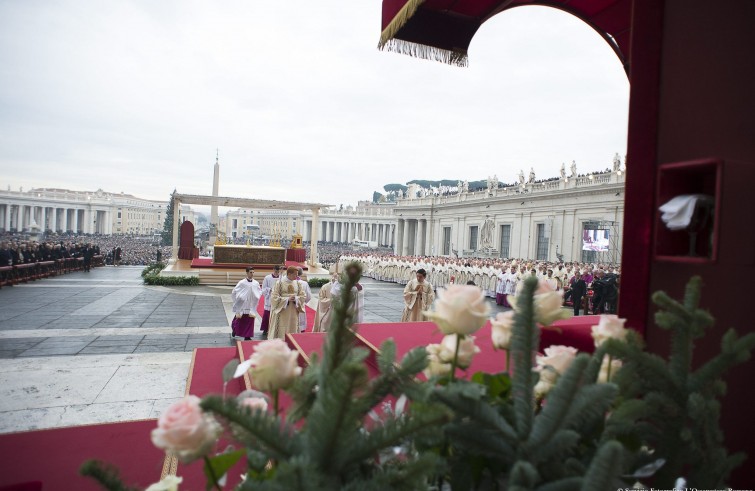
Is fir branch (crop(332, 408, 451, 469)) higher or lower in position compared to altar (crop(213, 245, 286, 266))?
higher

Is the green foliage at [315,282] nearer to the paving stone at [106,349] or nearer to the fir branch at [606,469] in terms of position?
the paving stone at [106,349]

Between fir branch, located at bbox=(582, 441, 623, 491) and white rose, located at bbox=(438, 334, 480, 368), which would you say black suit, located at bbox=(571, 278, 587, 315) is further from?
fir branch, located at bbox=(582, 441, 623, 491)

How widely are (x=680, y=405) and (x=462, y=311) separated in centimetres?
70

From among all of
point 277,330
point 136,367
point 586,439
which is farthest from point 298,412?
point 277,330

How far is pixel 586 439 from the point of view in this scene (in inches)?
44.8

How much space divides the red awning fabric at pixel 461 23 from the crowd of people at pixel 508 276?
772 centimetres

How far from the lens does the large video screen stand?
25670mm

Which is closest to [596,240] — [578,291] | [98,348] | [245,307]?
[578,291]

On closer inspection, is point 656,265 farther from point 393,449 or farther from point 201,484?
point 201,484

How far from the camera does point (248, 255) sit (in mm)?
23406

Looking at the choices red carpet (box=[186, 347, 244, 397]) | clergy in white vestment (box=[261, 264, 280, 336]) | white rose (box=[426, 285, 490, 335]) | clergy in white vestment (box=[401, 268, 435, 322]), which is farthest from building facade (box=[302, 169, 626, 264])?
white rose (box=[426, 285, 490, 335])

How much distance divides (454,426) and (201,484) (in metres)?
2.58

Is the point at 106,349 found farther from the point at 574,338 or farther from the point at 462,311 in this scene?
the point at 462,311

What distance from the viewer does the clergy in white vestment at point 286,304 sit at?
8.93 m
